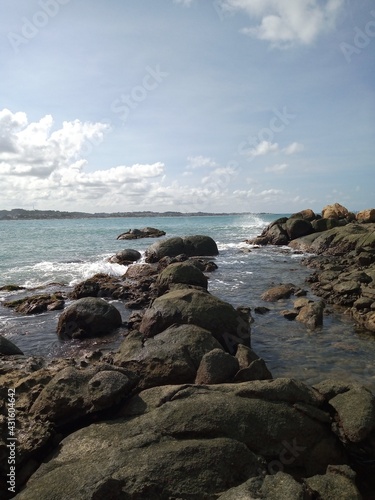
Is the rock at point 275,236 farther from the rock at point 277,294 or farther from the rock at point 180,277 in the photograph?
the rock at point 180,277

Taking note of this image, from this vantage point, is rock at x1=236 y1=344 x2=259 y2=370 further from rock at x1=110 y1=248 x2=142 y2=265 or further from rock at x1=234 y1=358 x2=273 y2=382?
rock at x1=110 y1=248 x2=142 y2=265

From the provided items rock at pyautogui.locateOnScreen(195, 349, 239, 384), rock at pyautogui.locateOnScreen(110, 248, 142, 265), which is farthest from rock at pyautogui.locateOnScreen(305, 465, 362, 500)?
rock at pyautogui.locateOnScreen(110, 248, 142, 265)

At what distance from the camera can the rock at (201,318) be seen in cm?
1141

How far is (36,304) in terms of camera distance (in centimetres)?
1741

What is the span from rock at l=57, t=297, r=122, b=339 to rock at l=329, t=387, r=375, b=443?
9.20 meters

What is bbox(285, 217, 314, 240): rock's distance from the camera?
45.2 metres

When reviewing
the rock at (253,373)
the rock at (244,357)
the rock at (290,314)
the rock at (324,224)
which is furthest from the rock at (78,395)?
the rock at (324,224)

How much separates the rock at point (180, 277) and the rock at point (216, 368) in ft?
31.2

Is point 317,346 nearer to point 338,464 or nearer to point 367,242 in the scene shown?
point 338,464

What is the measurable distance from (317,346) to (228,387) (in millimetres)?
5847

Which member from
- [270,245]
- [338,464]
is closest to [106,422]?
[338,464]

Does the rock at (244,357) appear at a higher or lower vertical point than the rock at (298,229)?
lower

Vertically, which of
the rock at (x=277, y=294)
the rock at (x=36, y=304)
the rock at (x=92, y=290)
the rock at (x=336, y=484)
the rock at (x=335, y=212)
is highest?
the rock at (x=335, y=212)

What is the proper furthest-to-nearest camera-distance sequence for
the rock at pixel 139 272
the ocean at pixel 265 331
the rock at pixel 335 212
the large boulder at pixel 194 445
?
the rock at pixel 335 212, the rock at pixel 139 272, the ocean at pixel 265 331, the large boulder at pixel 194 445
